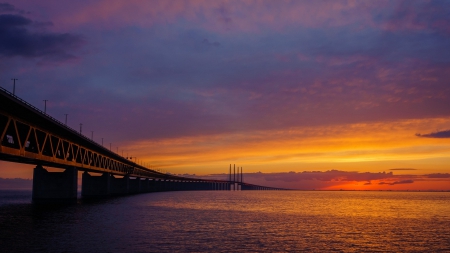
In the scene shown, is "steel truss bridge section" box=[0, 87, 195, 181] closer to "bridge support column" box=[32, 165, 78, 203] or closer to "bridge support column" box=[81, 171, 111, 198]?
"bridge support column" box=[32, 165, 78, 203]

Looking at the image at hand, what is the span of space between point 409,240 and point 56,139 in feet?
213

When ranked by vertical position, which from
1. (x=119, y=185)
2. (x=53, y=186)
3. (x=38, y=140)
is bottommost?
(x=119, y=185)

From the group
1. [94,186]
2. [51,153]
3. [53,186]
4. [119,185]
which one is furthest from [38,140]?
[119,185]

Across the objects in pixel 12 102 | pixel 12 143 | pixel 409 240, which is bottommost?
pixel 409 240

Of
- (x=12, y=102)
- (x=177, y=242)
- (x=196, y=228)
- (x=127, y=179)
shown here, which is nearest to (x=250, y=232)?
(x=196, y=228)

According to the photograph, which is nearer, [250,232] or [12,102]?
[250,232]

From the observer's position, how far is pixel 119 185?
561 ft

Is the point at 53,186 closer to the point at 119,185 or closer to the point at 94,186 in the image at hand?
the point at 94,186

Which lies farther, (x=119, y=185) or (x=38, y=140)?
(x=119, y=185)

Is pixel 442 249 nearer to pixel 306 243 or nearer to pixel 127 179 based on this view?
pixel 306 243

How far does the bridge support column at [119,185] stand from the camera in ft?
547

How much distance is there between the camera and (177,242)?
38.2 metres

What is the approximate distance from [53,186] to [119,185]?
79.9 m

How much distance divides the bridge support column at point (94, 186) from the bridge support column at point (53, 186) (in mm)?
44220
